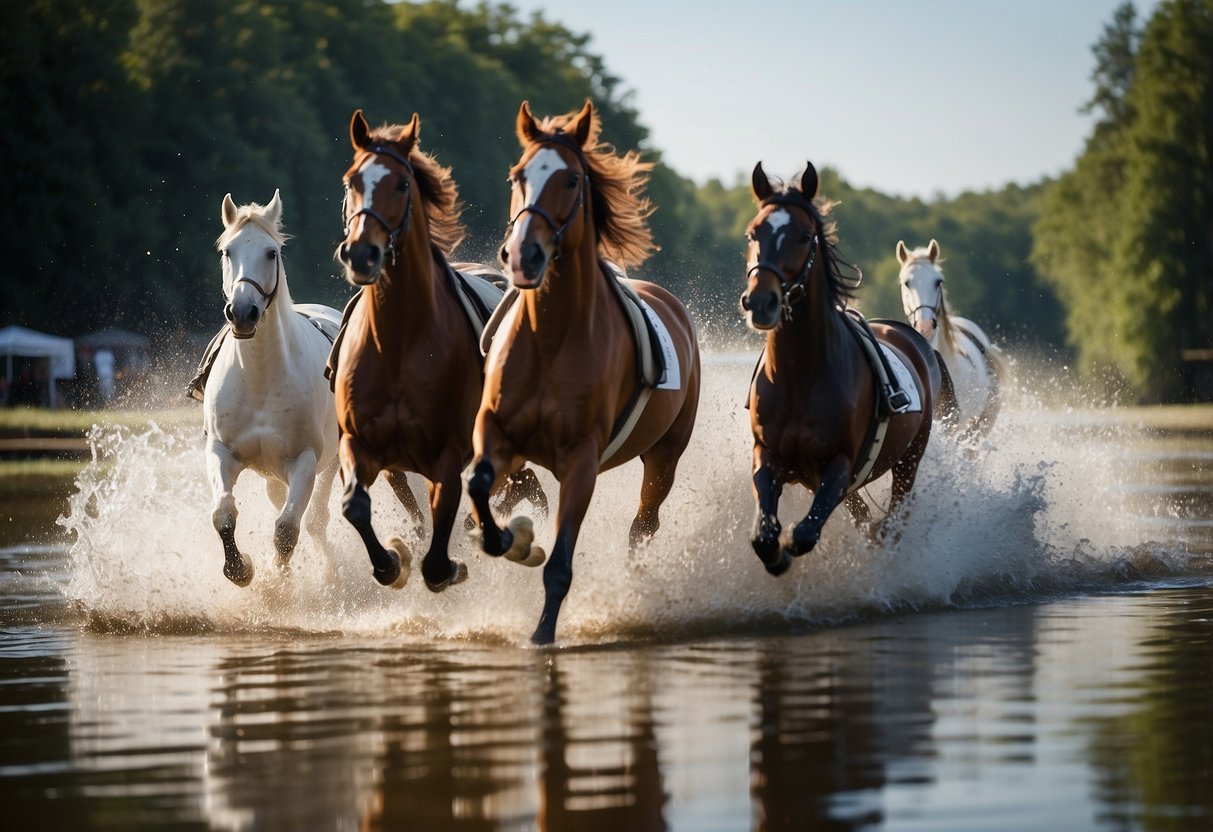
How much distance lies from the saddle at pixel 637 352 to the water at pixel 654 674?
0.74m

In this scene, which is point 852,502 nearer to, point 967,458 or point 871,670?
point 967,458

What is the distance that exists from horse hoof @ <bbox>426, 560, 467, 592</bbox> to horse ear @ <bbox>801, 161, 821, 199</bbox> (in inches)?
102

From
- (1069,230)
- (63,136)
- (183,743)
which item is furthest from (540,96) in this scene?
(183,743)

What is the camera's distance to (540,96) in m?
78.8

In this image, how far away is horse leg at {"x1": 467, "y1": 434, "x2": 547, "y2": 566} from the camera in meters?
9.33

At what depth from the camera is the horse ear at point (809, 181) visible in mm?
10472

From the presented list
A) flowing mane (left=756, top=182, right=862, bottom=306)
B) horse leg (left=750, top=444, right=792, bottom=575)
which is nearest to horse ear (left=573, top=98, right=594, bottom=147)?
flowing mane (left=756, top=182, right=862, bottom=306)

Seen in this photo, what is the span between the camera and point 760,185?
10.6 m

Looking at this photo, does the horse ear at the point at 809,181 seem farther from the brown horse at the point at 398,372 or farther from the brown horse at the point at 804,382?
the brown horse at the point at 398,372

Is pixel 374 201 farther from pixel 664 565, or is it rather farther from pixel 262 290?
pixel 664 565

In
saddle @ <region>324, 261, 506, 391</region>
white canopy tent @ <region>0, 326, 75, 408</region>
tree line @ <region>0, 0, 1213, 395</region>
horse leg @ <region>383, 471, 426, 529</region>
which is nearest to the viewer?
saddle @ <region>324, 261, 506, 391</region>

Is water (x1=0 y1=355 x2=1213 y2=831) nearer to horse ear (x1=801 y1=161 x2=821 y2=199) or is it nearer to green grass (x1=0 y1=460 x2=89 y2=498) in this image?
horse ear (x1=801 y1=161 x2=821 y2=199)

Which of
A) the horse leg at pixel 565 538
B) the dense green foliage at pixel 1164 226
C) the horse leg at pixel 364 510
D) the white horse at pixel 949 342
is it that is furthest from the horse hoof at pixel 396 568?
the dense green foliage at pixel 1164 226

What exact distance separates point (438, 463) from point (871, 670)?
2.56 m
